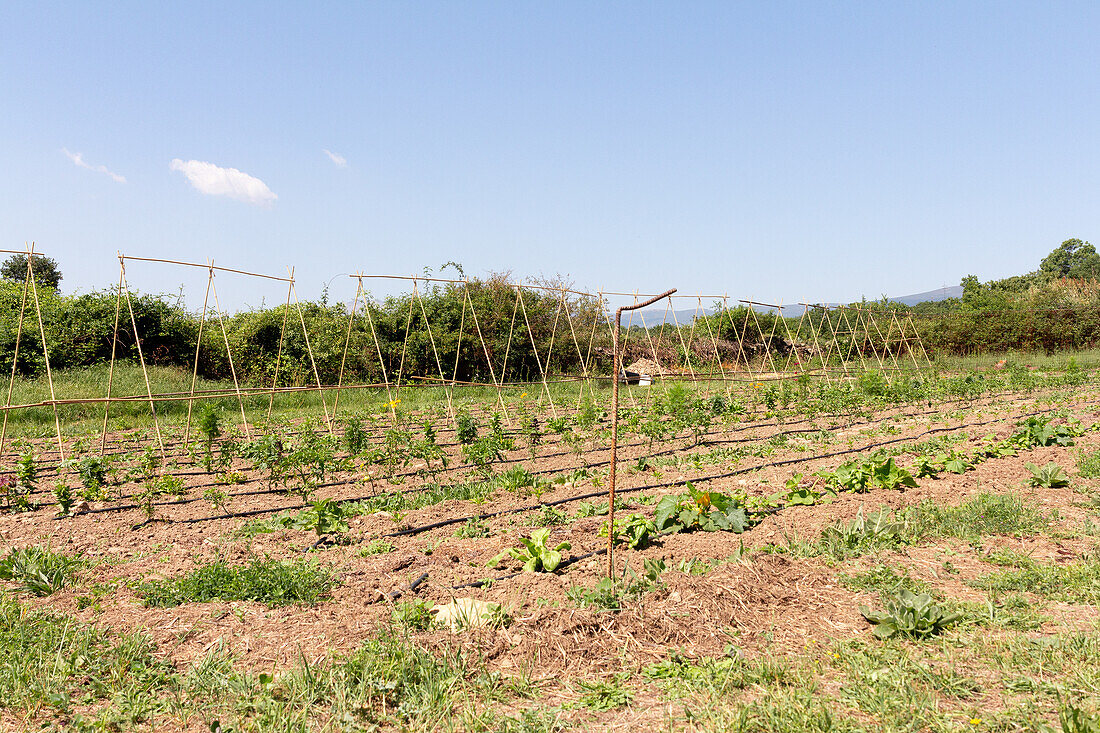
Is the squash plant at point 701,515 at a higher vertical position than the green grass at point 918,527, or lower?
higher

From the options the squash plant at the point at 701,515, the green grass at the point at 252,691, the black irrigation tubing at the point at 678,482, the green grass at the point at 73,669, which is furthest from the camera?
the black irrigation tubing at the point at 678,482

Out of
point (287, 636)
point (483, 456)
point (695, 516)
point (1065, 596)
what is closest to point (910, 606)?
point (1065, 596)

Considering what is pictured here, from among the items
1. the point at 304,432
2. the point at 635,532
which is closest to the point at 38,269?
the point at 304,432

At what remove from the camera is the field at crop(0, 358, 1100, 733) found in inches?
101

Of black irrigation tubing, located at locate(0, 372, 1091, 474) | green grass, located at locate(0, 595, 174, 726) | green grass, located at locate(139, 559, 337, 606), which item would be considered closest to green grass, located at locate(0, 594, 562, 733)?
green grass, located at locate(0, 595, 174, 726)

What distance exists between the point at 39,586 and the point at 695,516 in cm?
395

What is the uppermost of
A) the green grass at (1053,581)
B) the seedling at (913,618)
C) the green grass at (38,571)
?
the green grass at (38,571)

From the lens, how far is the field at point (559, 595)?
8.44 ft

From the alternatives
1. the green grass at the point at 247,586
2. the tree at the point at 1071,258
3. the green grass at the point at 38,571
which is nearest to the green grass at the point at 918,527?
the green grass at the point at 247,586

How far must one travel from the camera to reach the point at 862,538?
4.23 m

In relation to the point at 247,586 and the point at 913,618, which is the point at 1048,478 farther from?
the point at 247,586

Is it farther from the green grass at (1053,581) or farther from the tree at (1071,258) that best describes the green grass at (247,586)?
the tree at (1071,258)

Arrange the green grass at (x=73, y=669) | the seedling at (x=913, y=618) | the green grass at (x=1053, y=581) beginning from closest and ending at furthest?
1. the green grass at (x=73, y=669)
2. the seedling at (x=913, y=618)
3. the green grass at (x=1053, y=581)

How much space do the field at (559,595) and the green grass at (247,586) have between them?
1cm
